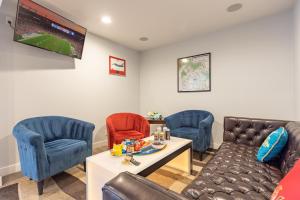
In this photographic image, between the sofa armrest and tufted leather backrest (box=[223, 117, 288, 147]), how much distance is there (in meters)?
2.01

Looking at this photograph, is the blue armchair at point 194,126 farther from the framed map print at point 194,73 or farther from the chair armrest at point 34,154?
the chair armrest at point 34,154

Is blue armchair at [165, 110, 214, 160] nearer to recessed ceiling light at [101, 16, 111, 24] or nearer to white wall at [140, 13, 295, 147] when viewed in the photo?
white wall at [140, 13, 295, 147]

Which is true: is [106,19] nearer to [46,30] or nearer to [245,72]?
[46,30]

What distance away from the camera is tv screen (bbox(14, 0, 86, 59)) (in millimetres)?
2070

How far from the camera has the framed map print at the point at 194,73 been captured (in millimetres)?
3353

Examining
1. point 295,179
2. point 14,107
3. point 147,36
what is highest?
point 147,36

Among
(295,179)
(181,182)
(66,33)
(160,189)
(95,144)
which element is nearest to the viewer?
(160,189)

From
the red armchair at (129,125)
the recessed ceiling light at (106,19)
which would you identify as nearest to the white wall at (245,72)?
the red armchair at (129,125)

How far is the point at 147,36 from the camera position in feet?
11.3

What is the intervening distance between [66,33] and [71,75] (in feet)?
2.44

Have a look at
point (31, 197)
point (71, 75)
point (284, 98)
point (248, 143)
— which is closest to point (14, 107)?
point (71, 75)

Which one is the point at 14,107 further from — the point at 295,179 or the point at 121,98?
the point at 295,179

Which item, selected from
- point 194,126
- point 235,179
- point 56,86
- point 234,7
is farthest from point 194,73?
point 56,86

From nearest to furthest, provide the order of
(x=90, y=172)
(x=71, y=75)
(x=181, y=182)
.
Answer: (x=90, y=172), (x=181, y=182), (x=71, y=75)
